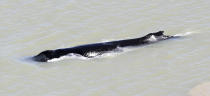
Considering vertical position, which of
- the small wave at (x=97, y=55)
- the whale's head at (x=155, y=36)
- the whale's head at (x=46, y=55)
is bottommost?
the small wave at (x=97, y=55)

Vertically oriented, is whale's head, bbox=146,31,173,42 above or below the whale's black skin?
above

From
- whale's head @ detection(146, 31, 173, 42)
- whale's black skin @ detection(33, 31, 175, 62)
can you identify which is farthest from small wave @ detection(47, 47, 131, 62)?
whale's head @ detection(146, 31, 173, 42)

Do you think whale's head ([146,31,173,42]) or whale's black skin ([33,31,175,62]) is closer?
whale's black skin ([33,31,175,62])

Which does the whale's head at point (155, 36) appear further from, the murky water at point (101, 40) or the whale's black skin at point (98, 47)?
the murky water at point (101, 40)

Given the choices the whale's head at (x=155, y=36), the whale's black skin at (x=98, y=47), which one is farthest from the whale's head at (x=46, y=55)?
the whale's head at (x=155, y=36)

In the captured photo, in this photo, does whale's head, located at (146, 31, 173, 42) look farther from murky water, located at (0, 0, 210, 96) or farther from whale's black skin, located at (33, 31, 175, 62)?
murky water, located at (0, 0, 210, 96)

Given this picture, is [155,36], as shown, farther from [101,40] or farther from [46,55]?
[46,55]

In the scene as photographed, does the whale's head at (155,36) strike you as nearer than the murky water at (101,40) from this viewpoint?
No
